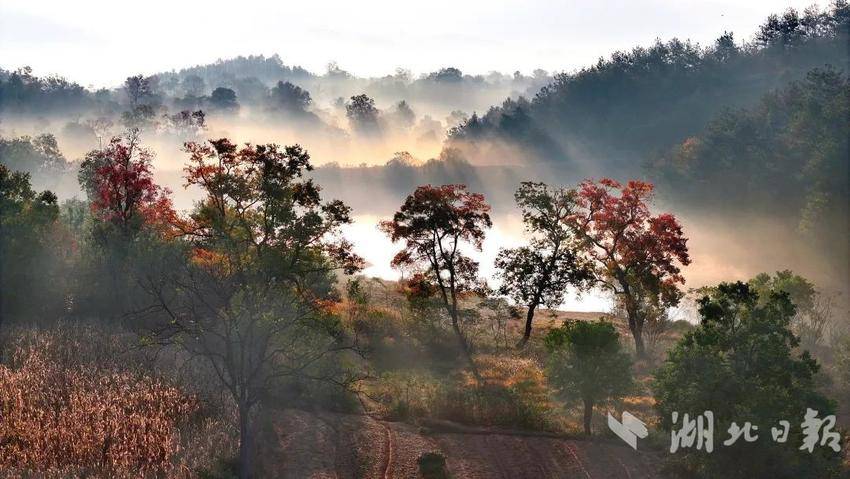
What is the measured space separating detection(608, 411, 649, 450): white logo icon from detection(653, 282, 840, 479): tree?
275cm

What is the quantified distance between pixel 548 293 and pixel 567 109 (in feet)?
282

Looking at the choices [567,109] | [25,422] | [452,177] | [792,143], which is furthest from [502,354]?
[567,109]

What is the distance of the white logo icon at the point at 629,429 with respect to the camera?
24047 millimetres

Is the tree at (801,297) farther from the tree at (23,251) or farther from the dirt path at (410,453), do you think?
the tree at (23,251)

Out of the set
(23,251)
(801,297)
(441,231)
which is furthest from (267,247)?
(801,297)

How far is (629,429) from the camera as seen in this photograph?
24.7 metres

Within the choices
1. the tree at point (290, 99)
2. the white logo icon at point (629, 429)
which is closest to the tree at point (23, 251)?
the white logo icon at point (629, 429)

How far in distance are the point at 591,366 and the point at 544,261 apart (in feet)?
45.4

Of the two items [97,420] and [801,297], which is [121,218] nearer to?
[97,420]

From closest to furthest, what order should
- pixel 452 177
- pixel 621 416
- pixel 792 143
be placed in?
pixel 621 416, pixel 792 143, pixel 452 177

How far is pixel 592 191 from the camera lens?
35.8m

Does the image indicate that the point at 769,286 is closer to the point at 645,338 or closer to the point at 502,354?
the point at 645,338

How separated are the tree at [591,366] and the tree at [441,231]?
818 centimetres

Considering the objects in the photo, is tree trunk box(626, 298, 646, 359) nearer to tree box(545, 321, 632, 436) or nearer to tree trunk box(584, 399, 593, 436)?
tree trunk box(584, 399, 593, 436)
